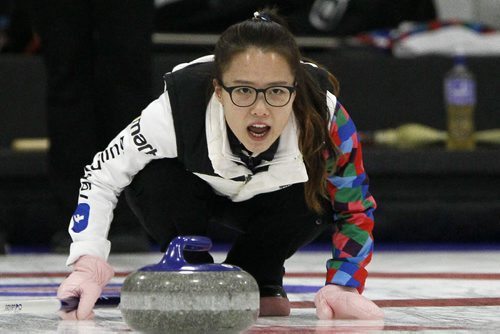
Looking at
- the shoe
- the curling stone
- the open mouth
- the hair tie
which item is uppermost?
the hair tie

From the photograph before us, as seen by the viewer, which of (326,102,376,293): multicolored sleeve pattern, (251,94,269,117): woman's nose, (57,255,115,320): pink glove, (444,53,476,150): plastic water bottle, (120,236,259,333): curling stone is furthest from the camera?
(444,53,476,150): plastic water bottle

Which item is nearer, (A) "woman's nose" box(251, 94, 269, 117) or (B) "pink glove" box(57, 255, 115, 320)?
(A) "woman's nose" box(251, 94, 269, 117)

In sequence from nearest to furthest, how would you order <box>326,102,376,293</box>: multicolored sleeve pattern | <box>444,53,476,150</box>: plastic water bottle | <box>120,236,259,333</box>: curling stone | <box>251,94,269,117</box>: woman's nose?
A: <box>120,236,259,333</box>: curling stone, <box>251,94,269,117</box>: woman's nose, <box>326,102,376,293</box>: multicolored sleeve pattern, <box>444,53,476,150</box>: plastic water bottle

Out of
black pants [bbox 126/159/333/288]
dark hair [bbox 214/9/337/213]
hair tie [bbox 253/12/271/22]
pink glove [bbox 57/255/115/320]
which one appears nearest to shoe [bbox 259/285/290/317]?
black pants [bbox 126/159/333/288]

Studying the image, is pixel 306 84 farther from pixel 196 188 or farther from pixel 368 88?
pixel 368 88

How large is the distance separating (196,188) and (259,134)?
286mm

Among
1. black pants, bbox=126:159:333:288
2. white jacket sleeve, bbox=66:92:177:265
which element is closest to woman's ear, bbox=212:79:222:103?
white jacket sleeve, bbox=66:92:177:265

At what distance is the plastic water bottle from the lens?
14.9 ft

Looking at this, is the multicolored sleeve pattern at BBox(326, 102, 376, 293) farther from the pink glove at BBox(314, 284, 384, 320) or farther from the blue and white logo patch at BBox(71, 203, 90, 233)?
the blue and white logo patch at BBox(71, 203, 90, 233)

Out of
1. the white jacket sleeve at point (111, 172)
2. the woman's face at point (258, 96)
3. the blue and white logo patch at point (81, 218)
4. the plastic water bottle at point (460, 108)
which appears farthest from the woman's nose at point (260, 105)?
the plastic water bottle at point (460, 108)

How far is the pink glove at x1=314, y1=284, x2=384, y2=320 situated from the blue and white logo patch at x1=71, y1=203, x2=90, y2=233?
456 millimetres

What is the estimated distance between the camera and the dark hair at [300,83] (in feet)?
6.52

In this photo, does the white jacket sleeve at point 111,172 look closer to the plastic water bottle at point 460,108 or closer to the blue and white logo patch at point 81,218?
the blue and white logo patch at point 81,218

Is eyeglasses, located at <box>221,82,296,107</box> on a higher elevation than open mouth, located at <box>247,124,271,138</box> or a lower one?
higher
